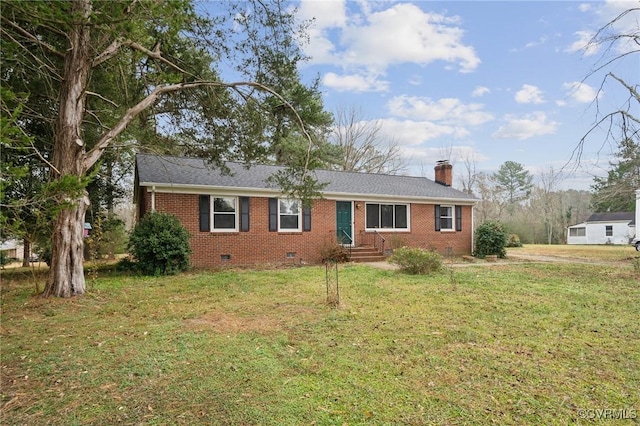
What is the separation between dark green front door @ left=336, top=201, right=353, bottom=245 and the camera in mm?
14664

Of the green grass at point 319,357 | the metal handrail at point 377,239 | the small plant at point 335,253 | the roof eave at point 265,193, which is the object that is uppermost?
the roof eave at point 265,193

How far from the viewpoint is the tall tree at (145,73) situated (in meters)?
4.46

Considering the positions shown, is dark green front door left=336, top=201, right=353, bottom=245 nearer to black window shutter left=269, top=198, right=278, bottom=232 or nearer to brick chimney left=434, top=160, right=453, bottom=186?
black window shutter left=269, top=198, right=278, bottom=232

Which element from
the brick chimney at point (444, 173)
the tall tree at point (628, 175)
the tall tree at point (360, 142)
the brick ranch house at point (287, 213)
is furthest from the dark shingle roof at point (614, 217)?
the brick ranch house at point (287, 213)

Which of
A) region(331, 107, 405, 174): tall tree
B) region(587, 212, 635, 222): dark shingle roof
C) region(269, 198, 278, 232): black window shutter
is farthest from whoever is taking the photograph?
region(587, 212, 635, 222): dark shingle roof

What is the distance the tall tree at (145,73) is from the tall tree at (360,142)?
739 inches

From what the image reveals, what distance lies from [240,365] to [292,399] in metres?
0.94

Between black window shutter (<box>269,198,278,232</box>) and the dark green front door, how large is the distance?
271 centimetres

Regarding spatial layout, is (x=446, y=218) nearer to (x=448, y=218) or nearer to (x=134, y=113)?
(x=448, y=218)

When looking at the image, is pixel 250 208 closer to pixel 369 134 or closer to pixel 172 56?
pixel 172 56

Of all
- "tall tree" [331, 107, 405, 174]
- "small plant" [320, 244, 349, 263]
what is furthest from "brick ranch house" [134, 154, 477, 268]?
"tall tree" [331, 107, 405, 174]

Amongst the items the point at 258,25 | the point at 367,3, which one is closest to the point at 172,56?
the point at 258,25

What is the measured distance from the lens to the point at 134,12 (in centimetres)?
436

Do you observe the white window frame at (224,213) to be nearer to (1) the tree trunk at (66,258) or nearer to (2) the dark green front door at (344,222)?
(2) the dark green front door at (344,222)
